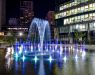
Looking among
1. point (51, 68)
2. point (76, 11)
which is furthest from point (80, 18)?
point (51, 68)

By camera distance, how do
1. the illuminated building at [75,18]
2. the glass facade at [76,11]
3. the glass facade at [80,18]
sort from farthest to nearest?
the illuminated building at [75,18]
the glass facade at [76,11]
the glass facade at [80,18]

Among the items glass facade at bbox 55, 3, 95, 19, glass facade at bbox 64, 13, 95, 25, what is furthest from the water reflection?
glass facade at bbox 55, 3, 95, 19

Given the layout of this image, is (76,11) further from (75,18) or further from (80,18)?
(80,18)

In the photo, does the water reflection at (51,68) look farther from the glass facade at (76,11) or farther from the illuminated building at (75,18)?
the glass facade at (76,11)

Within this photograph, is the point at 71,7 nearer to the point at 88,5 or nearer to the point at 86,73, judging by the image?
the point at 88,5

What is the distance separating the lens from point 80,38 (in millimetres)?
99000

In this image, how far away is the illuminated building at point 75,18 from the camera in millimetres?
97938

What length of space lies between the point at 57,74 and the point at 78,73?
1.21 meters

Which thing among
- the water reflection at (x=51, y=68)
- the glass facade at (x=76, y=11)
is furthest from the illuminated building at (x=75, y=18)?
the water reflection at (x=51, y=68)

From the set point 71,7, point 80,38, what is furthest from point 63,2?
point 80,38

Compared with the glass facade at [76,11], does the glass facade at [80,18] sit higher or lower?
lower

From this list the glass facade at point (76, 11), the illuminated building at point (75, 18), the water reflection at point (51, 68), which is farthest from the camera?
the illuminated building at point (75, 18)

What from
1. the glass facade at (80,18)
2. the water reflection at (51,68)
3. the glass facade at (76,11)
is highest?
the glass facade at (76,11)

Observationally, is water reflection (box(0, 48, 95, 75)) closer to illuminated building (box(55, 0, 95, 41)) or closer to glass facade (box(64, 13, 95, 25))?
illuminated building (box(55, 0, 95, 41))
